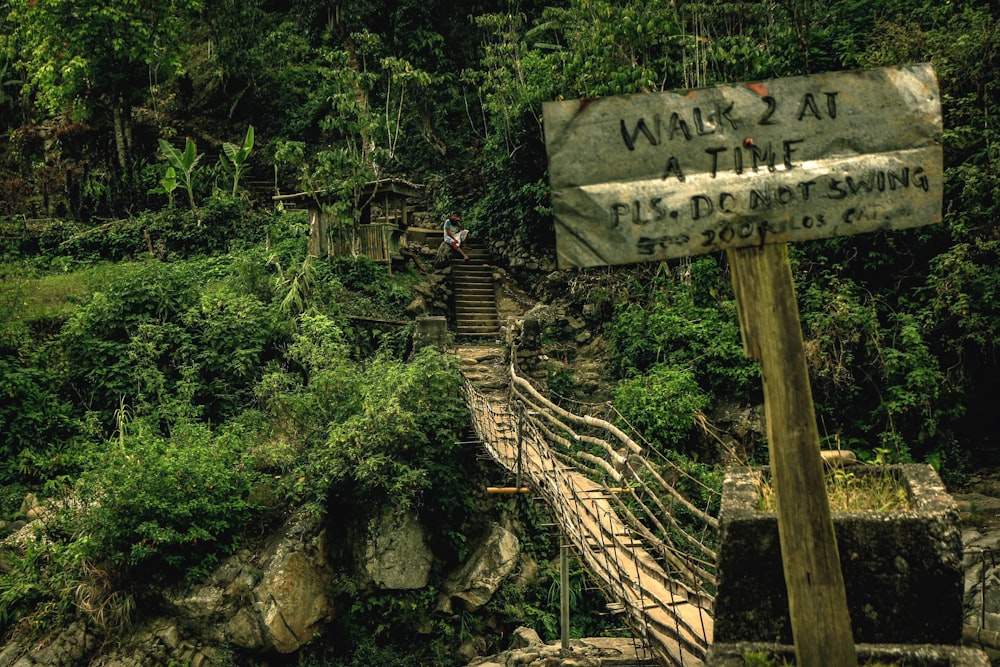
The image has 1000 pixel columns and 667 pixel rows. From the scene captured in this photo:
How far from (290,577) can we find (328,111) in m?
15.4

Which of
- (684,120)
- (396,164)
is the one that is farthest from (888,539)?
(396,164)

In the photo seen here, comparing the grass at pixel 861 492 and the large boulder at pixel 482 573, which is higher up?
the grass at pixel 861 492

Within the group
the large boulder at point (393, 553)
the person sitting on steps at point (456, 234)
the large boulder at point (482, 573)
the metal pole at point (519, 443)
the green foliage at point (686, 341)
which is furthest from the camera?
the person sitting on steps at point (456, 234)

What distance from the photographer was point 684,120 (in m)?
2.83

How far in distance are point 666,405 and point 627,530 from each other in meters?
5.31

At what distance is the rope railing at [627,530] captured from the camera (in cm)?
544

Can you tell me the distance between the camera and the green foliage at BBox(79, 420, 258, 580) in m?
10.3

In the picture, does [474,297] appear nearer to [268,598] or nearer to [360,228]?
[360,228]

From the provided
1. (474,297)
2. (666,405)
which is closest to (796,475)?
(666,405)

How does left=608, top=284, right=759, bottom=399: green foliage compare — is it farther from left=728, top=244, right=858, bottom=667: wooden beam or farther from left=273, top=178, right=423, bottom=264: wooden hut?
left=728, top=244, right=858, bottom=667: wooden beam

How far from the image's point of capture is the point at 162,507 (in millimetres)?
10359

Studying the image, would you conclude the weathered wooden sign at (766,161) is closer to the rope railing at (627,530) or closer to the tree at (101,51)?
the rope railing at (627,530)

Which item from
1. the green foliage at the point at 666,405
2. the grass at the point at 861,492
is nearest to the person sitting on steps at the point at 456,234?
the green foliage at the point at 666,405

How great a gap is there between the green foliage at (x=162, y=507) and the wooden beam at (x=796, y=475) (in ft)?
29.8
